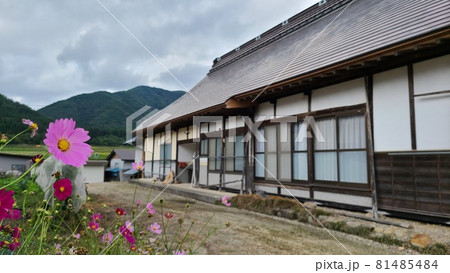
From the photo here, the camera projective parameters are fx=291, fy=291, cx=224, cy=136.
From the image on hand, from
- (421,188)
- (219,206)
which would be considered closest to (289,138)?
(219,206)

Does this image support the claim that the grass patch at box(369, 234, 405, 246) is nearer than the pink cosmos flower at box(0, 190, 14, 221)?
No

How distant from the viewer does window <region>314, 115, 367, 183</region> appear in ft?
13.2

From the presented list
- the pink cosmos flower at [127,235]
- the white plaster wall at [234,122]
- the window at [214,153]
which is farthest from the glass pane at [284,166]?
the pink cosmos flower at [127,235]

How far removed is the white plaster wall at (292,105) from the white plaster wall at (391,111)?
1235 millimetres

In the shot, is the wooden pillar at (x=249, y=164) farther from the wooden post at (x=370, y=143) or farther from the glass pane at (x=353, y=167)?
the wooden post at (x=370, y=143)

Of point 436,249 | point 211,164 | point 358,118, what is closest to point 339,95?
point 358,118

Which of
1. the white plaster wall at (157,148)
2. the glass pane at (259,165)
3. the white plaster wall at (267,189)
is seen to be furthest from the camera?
the white plaster wall at (157,148)

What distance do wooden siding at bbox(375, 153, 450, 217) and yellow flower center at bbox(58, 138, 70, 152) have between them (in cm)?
373

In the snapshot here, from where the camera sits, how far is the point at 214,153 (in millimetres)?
7574

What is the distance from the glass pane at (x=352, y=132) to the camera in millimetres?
4004

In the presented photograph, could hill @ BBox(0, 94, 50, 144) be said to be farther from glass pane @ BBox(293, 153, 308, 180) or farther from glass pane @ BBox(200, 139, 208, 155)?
glass pane @ BBox(200, 139, 208, 155)

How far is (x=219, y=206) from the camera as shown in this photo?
5289 mm

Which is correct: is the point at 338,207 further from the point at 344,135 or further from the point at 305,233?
the point at 305,233

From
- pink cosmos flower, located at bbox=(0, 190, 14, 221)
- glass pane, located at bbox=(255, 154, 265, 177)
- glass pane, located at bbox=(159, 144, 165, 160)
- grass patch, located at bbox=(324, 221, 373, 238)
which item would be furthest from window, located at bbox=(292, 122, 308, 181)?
glass pane, located at bbox=(159, 144, 165, 160)
